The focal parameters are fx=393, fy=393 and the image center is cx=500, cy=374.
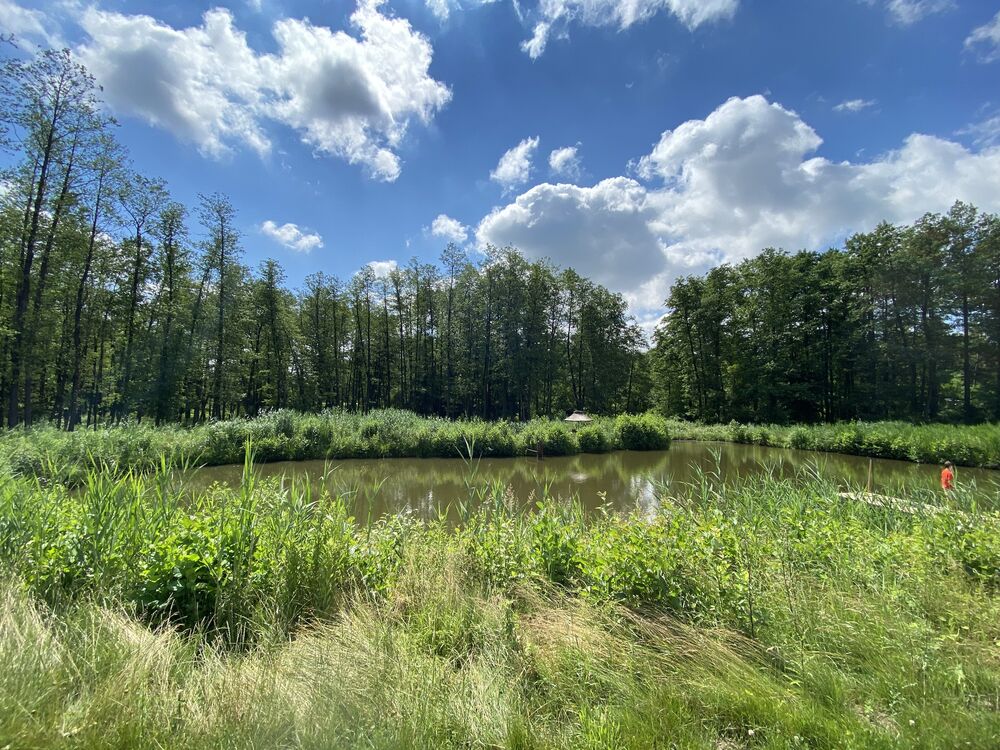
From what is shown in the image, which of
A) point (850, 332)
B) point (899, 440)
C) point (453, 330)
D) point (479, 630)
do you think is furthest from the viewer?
point (453, 330)

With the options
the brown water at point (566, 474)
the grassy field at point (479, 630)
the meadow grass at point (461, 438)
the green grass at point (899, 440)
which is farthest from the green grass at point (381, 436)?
the grassy field at point (479, 630)

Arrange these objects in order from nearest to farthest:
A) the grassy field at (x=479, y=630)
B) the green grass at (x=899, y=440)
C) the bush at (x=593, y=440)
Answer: the grassy field at (x=479, y=630) < the green grass at (x=899, y=440) < the bush at (x=593, y=440)

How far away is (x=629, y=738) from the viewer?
1.51 m

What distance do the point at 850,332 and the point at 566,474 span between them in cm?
2754

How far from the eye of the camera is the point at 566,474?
1338 cm

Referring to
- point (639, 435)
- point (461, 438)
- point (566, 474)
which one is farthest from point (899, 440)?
point (461, 438)

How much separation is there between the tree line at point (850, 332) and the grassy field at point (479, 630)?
29.5 m

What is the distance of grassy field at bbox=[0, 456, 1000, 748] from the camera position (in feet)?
4.94

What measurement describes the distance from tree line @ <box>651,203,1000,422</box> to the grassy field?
96.9ft

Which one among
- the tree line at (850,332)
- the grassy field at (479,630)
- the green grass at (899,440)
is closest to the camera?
the grassy field at (479,630)

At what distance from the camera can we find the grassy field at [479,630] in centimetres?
151

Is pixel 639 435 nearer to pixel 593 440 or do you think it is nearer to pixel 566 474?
pixel 593 440

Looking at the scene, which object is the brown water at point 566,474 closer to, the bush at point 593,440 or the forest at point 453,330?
the bush at point 593,440

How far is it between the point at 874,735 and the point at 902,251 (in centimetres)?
3375
